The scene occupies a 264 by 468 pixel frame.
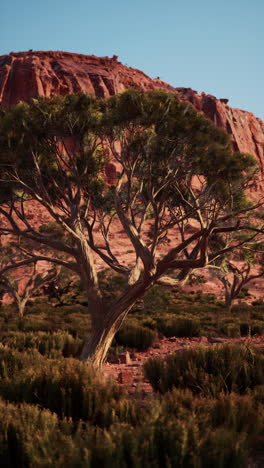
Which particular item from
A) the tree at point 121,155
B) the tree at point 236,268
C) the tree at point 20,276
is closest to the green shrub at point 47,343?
the tree at point 121,155

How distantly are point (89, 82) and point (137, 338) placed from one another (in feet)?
254

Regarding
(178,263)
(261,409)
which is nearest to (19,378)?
(261,409)

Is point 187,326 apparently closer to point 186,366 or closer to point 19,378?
point 186,366

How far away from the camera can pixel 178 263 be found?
8852 mm

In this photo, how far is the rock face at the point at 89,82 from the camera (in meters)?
71.6

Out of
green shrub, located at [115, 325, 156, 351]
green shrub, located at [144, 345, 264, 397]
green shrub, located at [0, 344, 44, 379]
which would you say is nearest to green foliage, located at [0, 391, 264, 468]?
green shrub, located at [144, 345, 264, 397]

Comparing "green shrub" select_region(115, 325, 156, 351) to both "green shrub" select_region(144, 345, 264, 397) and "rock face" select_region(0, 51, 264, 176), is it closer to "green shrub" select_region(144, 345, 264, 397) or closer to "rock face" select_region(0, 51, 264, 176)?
"green shrub" select_region(144, 345, 264, 397)

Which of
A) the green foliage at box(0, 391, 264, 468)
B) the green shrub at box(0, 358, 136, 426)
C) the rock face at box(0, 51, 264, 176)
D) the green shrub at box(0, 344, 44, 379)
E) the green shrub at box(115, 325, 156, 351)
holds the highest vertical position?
the rock face at box(0, 51, 264, 176)

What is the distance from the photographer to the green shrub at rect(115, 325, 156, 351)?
39.7 feet

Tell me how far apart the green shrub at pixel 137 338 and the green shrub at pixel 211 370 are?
5680 millimetres

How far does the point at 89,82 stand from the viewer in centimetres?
7925

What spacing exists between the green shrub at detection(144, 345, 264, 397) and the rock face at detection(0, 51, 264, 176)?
62063mm

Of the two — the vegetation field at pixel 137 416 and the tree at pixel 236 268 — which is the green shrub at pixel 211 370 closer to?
the vegetation field at pixel 137 416

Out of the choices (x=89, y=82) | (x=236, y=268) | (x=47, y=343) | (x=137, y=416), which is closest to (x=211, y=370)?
(x=137, y=416)
